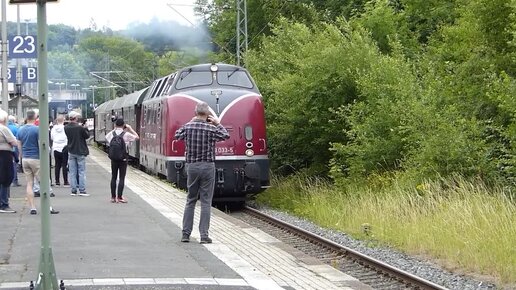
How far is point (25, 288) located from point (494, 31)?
45.1 feet

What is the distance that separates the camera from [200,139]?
1180 centimetres

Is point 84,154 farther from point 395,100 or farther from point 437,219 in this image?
point 437,219

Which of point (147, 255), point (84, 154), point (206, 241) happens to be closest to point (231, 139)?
point (84, 154)

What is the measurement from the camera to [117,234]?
41.9ft

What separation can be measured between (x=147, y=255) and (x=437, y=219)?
5720 mm

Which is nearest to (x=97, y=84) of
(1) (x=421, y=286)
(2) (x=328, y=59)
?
(2) (x=328, y=59)

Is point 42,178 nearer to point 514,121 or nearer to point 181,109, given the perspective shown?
point 514,121

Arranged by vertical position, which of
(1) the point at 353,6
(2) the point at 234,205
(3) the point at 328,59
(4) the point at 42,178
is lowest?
(2) the point at 234,205

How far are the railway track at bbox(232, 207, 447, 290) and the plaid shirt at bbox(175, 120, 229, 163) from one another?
2.44 m

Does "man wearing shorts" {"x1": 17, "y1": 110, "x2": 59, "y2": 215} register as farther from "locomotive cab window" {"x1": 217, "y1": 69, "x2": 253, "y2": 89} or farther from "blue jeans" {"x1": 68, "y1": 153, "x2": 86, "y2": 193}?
"locomotive cab window" {"x1": 217, "y1": 69, "x2": 253, "y2": 89}

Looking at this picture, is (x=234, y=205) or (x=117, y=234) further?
(x=234, y=205)

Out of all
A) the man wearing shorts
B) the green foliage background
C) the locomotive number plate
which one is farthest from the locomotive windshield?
the man wearing shorts

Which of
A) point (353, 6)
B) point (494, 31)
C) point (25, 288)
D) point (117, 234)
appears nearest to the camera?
point (25, 288)

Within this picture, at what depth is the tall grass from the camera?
38.9ft
